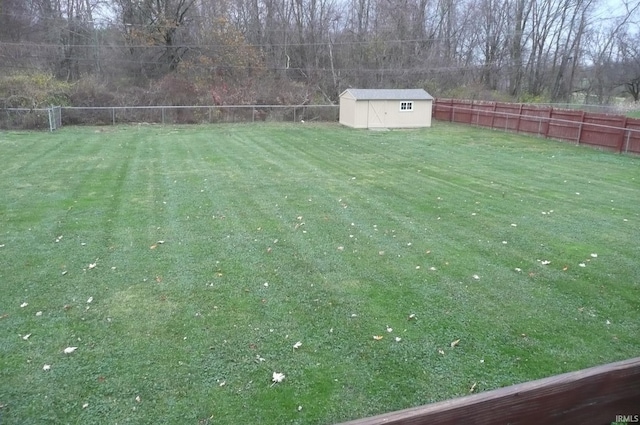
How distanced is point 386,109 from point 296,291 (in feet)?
66.8

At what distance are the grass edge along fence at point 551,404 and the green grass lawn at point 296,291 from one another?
5.33 ft

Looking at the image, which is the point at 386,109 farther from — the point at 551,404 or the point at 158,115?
the point at 551,404

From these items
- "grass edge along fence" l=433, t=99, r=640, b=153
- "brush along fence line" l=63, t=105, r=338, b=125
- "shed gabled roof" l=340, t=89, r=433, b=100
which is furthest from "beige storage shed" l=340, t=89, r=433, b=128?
"brush along fence line" l=63, t=105, r=338, b=125

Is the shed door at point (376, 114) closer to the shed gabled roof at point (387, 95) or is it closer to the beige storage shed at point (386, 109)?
the beige storage shed at point (386, 109)

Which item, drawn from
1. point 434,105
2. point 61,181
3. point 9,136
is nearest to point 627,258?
point 61,181

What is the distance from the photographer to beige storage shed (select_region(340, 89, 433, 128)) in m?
23.9

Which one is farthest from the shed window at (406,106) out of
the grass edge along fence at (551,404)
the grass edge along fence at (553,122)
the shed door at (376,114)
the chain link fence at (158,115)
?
the grass edge along fence at (551,404)

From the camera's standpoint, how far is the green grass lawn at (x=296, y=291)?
11.4ft

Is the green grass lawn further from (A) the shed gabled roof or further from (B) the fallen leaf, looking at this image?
(A) the shed gabled roof

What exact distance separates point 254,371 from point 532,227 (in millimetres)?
5569

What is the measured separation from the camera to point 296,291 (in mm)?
5137

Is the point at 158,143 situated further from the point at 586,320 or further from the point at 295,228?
the point at 586,320

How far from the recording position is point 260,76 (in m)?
32.1

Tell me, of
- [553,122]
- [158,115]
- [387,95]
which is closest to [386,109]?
[387,95]
